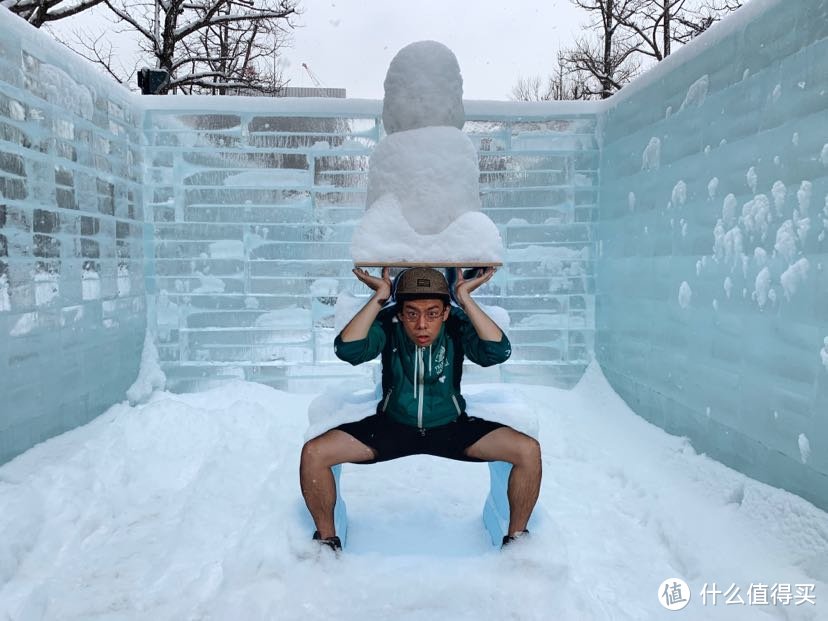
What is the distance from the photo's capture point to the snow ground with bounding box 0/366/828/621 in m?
2.08

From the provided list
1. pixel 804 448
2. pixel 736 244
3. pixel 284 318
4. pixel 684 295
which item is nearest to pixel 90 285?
pixel 284 318

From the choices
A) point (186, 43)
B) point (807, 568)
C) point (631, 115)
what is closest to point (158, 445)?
point (807, 568)

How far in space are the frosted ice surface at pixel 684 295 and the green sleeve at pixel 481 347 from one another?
1600 mm

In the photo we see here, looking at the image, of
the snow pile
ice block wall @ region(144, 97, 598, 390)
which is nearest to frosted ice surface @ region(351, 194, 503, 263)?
ice block wall @ region(144, 97, 598, 390)

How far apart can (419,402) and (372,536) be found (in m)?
0.70

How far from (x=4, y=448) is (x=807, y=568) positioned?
3.76 metres

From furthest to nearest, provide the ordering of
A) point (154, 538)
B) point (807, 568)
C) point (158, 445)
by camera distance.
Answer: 1. point (158, 445)
2. point (154, 538)
3. point (807, 568)

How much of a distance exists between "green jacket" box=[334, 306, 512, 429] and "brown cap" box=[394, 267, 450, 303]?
0.19 m

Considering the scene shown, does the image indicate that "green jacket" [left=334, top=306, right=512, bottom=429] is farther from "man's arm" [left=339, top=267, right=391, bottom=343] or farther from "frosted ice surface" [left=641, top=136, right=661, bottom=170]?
"frosted ice surface" [left=641, top=136, right=661, bottom=170]

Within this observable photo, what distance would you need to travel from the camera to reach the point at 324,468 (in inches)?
91.2

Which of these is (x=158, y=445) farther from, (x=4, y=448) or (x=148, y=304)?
(x=148, y=304)

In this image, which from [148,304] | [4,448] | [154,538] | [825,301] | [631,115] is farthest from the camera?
[148,304]

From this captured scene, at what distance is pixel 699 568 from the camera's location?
7.61 feet

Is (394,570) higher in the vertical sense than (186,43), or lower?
lower
